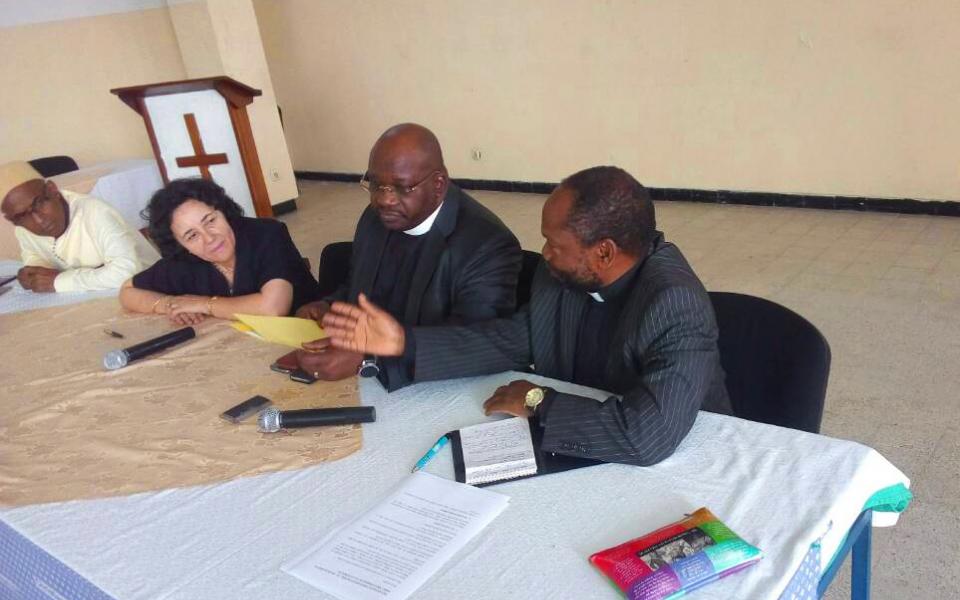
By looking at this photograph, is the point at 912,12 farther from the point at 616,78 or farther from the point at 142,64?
the point at 142,64

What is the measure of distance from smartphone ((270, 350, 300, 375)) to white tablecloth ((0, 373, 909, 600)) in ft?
1.52

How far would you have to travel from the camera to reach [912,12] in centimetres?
437

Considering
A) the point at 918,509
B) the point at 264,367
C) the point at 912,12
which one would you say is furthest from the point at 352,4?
the point at 918,509

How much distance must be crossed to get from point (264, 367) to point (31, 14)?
589 centimetres

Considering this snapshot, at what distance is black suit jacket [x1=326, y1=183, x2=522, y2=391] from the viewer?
6.55 ft

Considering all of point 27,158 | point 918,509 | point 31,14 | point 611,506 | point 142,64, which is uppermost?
point 31,14

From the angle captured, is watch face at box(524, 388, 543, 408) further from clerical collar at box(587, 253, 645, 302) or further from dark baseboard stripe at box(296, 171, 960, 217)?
dark baseboard stripe at box(296, 171, 960, 217)

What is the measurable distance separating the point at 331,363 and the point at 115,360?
70cm

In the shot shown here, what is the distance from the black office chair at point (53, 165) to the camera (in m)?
5.47

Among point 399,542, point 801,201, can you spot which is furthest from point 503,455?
point 801,201

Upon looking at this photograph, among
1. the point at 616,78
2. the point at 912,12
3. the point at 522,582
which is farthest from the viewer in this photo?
the point at 616,78

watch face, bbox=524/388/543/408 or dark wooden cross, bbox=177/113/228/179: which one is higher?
dark wooden cross, bbox=177/113/228/179

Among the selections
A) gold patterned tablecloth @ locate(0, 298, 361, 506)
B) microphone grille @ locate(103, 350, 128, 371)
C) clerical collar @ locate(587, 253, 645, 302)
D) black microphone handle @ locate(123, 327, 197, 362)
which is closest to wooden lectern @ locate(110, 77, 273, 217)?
gold patterned tablecloth @ locate(0, 298, 361, 506)

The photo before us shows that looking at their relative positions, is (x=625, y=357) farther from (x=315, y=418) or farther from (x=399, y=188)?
(x=399, y=188)
